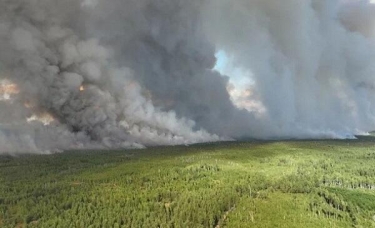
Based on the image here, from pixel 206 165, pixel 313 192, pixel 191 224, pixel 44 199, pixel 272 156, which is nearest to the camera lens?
pixel 191 224

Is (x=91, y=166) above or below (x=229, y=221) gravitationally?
above

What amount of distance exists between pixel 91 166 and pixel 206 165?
1711 inches

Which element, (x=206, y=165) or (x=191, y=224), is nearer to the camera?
(x=191, y=224)

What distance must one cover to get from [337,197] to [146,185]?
53488 mm

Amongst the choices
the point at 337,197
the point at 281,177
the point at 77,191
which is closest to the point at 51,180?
the point at 77,191

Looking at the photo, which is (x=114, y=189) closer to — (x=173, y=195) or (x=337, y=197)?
(x=173, y=195)

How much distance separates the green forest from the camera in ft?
288

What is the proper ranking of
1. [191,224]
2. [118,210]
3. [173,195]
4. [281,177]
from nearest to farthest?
[191,224] → [118,210] → [173,195] → [281,177]

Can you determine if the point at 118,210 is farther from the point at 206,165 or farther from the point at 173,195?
the point at 206,165

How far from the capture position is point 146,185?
118000 mm

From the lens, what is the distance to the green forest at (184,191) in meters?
87.8

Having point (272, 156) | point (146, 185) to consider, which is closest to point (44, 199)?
point (146, 185)

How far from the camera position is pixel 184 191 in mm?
110312

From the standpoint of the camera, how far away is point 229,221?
8862 centimetres
